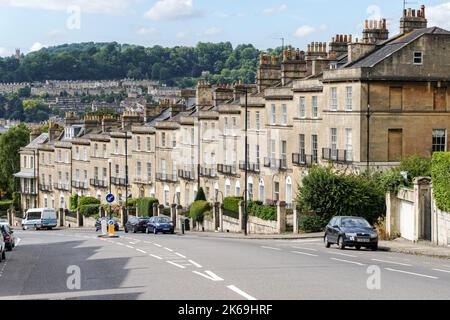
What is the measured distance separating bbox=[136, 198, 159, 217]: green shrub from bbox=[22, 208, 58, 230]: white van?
9.77 metres

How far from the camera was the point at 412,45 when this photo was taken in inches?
2554

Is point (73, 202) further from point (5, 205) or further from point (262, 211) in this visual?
point (262, 211)

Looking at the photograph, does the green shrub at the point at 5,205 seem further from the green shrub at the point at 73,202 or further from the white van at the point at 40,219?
the white van at the point at 40,219

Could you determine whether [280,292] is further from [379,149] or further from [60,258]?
[379,149]

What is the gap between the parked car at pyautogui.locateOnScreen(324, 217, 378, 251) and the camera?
4319cm

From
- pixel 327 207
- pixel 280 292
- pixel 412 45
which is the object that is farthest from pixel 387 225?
pixel 280 292

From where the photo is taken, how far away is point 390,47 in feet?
219

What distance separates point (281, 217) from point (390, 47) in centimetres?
1334

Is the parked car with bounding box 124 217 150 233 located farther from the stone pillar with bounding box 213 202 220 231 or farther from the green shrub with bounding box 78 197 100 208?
the green shrub with bounding box 78 197 100 208

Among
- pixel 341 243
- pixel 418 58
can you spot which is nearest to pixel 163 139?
pixel 418 58

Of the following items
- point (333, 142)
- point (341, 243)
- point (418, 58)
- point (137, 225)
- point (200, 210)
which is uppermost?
Answer: point (418, 58)

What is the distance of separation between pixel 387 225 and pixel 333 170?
45.5 feet

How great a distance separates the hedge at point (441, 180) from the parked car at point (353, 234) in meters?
3.07

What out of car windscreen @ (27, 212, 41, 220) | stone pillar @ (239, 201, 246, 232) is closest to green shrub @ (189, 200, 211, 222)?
stone pillar @ (239, 201, 246, 232)
